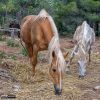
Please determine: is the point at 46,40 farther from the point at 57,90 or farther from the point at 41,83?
the point at 57,90

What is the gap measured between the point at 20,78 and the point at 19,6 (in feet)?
Answer: 33.9

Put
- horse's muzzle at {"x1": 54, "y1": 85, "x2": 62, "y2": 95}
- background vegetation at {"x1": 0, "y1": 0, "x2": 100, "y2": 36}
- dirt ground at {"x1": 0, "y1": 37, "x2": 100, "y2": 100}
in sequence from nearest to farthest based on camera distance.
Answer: horse's muzzle at {"x1": 54, "y1": 85, "x2": 62, "y2": 95} < dirt ground at {"x1": 0, "y1": 37, "x2": 100, "y2": 100} < background vegetation at {"x1": 0, "y1": 0, "x2": 100, "y2": 36}

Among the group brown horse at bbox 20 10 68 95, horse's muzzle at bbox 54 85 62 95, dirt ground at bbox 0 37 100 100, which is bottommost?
dirt ground at bbox 0 37 100 100

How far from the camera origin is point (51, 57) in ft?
17.6

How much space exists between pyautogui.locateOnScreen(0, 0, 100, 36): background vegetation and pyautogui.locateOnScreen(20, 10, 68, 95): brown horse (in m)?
7.36

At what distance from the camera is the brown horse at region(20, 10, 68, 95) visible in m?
5.27

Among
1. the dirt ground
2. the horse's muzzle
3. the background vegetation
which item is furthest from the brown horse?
the background vegetation

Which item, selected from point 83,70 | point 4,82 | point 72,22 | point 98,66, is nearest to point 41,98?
point 4,82

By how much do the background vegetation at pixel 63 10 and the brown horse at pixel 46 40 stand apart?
7.36m

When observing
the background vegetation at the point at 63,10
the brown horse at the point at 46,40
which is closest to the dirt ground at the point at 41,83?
the brown horse at the point at 46,40

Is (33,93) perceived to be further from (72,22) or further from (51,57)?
(72,22)

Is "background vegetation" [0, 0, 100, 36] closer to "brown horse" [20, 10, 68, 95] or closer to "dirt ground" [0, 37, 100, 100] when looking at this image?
"dirt ground" [0, 37, 100, 100]

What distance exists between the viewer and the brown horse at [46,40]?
527cm

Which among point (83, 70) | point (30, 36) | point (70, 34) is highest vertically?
point (30, 36)
